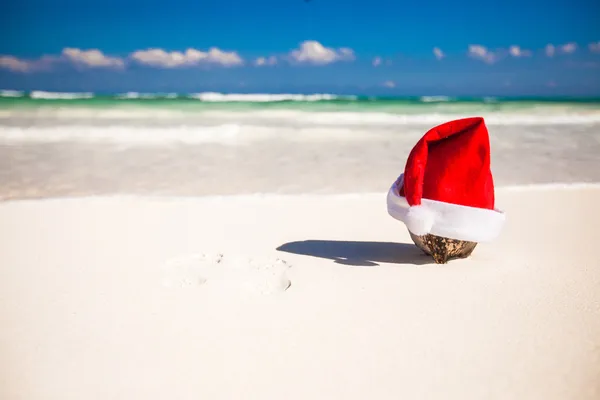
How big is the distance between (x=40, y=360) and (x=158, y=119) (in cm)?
1214

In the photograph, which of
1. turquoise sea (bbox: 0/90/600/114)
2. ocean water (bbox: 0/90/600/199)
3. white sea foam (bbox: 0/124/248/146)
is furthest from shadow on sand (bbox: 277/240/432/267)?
turquoise sea (bbox: 0/90/600/114)

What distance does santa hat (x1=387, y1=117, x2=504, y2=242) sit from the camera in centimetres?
246

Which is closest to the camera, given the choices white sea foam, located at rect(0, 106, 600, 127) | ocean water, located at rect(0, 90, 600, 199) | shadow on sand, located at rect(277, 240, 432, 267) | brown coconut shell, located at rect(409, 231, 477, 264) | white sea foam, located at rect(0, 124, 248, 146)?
brown coconut shell, located at rect(409, 231, 477, 264)

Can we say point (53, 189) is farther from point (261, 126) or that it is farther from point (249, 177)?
point (261, 126)

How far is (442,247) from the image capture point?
8.56ft

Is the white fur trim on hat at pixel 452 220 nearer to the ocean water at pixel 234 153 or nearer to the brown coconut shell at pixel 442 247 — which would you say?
the brown coconut shell at pixel 442 247

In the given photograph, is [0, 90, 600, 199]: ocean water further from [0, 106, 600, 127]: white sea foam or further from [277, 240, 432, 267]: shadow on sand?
[277, 240, 432, 267]: shadow on sand

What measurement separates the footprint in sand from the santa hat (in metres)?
0.71

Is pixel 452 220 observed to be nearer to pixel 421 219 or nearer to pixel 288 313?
pixel 421 219

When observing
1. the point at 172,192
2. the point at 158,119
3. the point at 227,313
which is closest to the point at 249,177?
the point at 172,192

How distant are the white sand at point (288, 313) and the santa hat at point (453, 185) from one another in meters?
0.25

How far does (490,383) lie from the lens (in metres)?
1.64

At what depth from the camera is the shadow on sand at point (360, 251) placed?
2.76m

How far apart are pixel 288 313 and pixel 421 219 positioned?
0.81m
